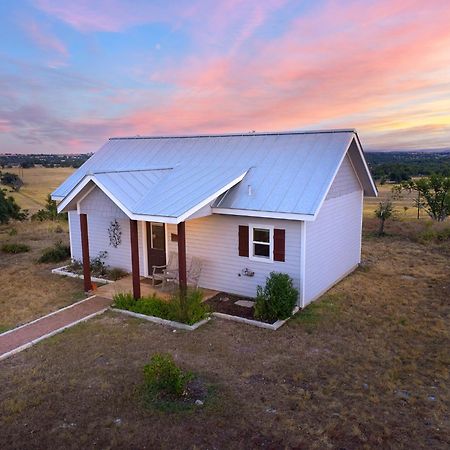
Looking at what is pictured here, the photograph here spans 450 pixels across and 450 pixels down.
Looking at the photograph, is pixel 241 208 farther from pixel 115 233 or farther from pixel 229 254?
pixel 115 233

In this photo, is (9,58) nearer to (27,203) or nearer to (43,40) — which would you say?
(43,40)

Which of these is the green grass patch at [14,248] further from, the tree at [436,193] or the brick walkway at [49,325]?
the tree at [436,193]

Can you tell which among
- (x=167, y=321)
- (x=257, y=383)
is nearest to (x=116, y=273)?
(x=167, y=321)

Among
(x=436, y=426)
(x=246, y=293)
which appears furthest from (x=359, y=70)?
(x=436, y=426)

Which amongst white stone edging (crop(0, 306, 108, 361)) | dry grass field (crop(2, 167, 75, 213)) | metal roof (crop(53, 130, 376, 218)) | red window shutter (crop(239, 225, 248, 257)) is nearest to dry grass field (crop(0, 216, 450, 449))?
white stone edging (crop(0, 306, 108, 361))

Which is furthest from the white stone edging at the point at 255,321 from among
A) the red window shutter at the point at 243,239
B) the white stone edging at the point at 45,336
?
the white stone edging at the point at 45,336

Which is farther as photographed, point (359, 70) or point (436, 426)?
point (359, 70)

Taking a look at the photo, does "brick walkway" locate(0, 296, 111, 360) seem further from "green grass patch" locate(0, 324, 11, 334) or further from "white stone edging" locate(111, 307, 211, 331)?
"white stone edging" locate(111, 307, 211, 331)
